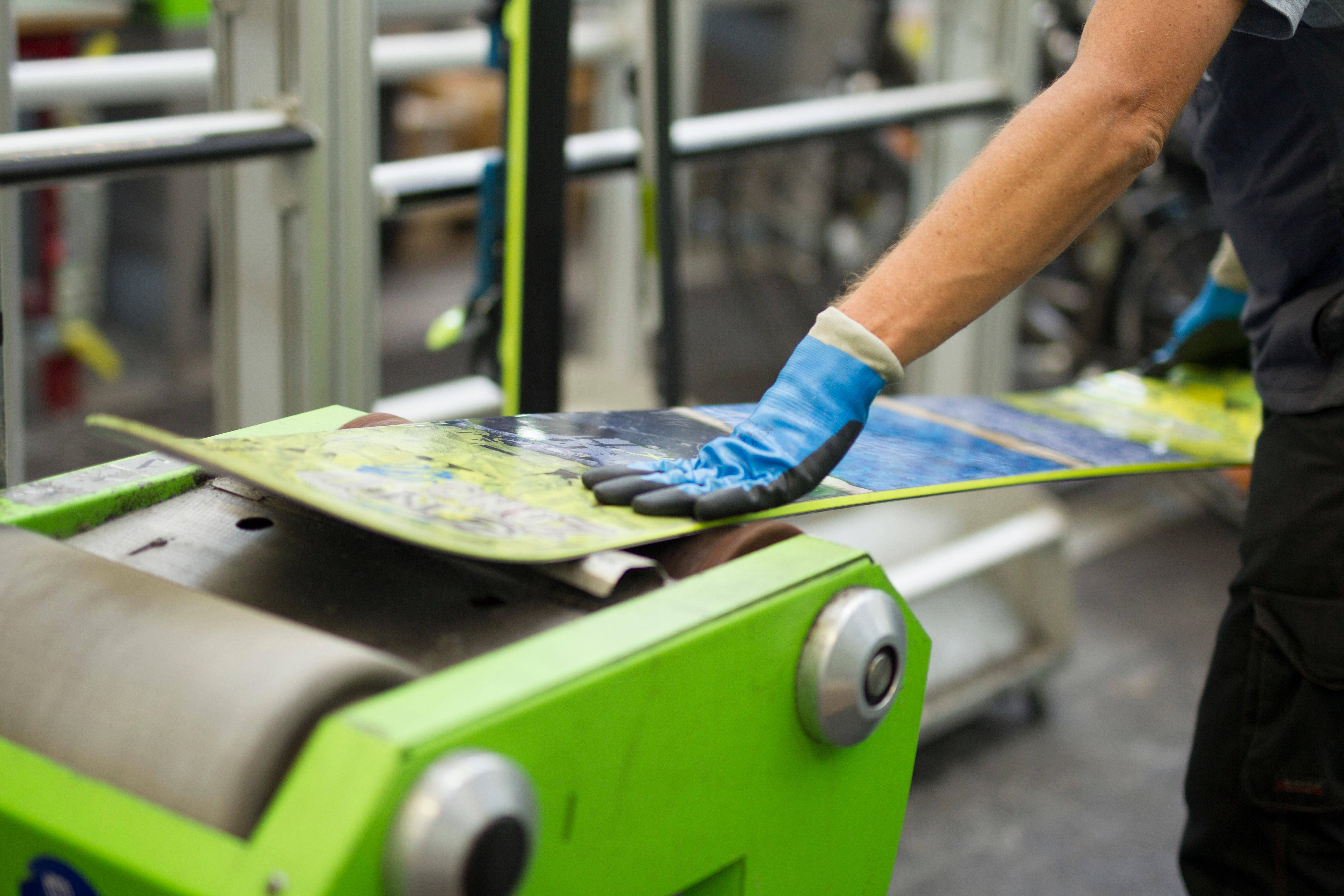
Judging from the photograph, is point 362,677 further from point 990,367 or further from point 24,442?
point 24,442

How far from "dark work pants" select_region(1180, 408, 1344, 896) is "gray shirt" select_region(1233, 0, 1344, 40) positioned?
12.1 inches

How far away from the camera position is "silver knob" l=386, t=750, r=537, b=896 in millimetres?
535

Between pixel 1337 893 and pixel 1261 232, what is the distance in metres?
0.56

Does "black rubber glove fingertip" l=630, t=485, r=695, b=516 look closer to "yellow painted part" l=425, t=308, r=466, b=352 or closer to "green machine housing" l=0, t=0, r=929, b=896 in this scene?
"green machine housing" l=0, t=0, r=929, b=896

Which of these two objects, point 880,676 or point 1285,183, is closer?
point 880,676

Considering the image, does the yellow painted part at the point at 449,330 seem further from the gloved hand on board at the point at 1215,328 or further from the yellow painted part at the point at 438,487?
the gloved hand on board at the point at 1215,328

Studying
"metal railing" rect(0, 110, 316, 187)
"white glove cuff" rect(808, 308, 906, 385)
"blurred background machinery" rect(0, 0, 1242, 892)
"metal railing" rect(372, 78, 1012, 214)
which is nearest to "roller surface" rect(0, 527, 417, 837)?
"white glove cuff" rect(808, 308, 906, 385)

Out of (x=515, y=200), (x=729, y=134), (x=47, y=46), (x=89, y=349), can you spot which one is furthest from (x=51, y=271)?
(x=515, y=200)

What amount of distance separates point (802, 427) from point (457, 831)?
42cm

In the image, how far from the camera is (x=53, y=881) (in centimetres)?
62

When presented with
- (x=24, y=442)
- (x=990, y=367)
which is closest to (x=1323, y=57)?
(x=990, y=367)

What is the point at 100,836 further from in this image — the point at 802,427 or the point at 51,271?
the point at 51,271

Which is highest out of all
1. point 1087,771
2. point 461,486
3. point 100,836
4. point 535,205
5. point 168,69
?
point 168,69

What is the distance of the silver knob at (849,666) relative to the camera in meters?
0.72
